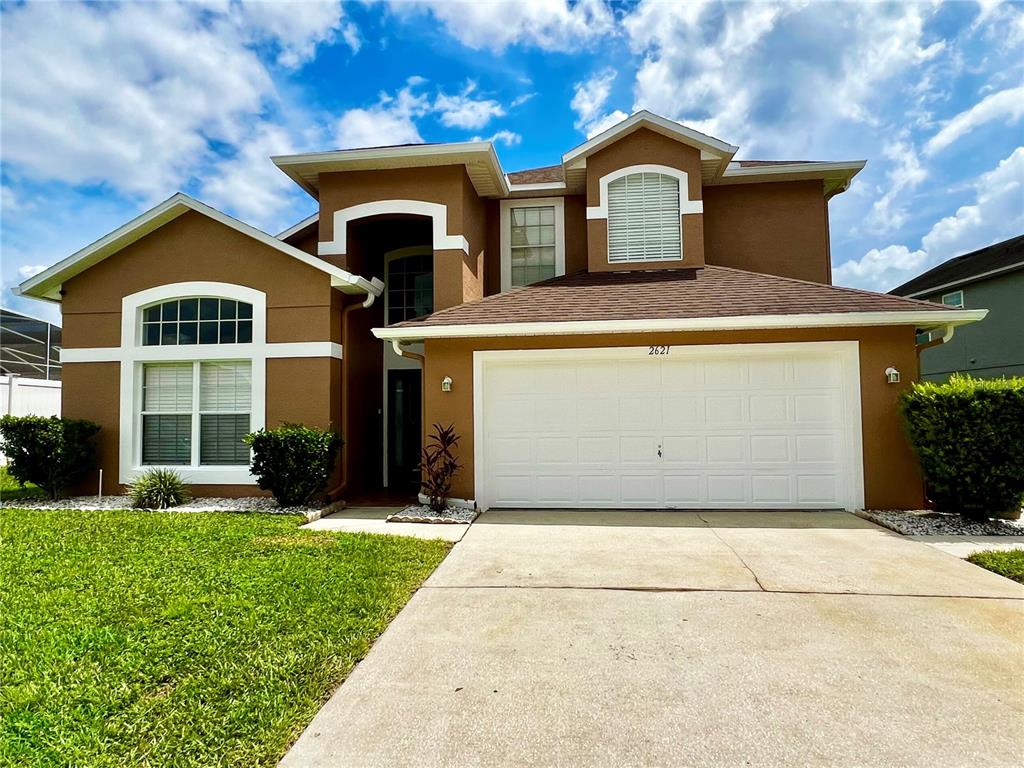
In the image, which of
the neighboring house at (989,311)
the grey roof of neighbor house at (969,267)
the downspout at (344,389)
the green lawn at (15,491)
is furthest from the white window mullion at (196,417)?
the grey roof of neighbor house at (969,267)

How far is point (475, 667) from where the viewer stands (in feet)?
11.6

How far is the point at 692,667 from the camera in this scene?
3520mm

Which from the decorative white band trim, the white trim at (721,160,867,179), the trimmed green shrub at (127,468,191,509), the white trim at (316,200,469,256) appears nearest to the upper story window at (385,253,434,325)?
the white trim at (316,200,469,256)

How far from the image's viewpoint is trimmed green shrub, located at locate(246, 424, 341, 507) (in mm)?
8344

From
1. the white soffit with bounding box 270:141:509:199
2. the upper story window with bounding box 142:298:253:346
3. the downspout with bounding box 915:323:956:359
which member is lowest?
the downspout with bounding box 915:323:956:359

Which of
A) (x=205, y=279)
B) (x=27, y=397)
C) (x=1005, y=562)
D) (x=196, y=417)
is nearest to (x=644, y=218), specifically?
(x=1005, y=562)

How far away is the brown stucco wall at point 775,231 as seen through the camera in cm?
1161

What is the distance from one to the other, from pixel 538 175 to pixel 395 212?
3894 mm

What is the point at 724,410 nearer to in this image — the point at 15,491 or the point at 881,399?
the point at 881,399

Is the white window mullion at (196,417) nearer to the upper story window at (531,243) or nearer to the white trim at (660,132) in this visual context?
the upper story window at (531,243)

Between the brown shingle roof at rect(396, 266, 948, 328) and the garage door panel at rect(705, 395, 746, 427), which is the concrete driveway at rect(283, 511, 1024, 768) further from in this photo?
the brown shingle roof at rect(396, 266, 948, 328)

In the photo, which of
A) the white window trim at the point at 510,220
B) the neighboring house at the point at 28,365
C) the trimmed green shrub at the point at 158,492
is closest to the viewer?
the trimmed green shrub at the point at 158,492

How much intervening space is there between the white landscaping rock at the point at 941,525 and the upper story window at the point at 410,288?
904 cm

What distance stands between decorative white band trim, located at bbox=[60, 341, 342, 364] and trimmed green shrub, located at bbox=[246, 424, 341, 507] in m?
1.53
